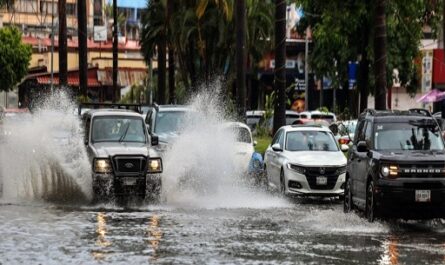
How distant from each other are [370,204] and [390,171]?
2.78 ft

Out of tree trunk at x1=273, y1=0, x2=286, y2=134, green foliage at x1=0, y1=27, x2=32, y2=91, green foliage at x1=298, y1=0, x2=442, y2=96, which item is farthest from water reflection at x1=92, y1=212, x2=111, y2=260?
green foliage at x1=0, y1=27, x2=32, y2=91

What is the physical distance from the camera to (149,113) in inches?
1147

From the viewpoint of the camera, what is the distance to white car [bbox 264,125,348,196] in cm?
2319

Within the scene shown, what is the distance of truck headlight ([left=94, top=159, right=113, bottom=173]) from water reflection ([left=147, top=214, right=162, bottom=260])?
2.18 meters

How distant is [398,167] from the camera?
17.4 metres

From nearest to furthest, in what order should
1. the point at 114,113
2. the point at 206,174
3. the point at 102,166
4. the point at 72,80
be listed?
the point at 102,166
the point at 114,113
the point at 206,174
the point at 72,80

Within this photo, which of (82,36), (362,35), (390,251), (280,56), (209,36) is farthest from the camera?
(209,36)

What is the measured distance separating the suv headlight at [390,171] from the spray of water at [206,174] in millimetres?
5360

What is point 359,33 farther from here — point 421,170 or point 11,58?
point 11,58

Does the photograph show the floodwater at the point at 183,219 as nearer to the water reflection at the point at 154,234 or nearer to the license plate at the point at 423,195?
the water reflection at the point at 154,234

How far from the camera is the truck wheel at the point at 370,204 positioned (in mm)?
Answer: 17672

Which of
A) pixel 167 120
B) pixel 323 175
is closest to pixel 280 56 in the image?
pixel 167 120

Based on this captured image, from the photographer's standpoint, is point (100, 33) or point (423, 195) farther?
point (100, 33)

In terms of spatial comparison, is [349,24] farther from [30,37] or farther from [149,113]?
[30,37]
